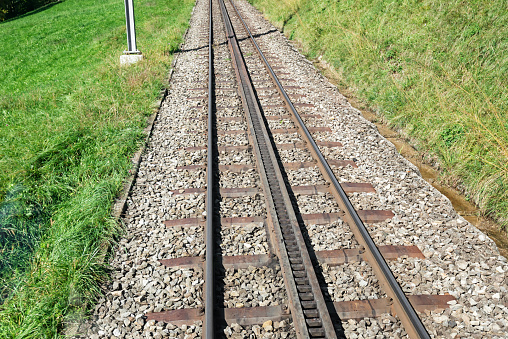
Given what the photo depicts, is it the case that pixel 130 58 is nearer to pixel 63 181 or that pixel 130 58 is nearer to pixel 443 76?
pixel 63 181

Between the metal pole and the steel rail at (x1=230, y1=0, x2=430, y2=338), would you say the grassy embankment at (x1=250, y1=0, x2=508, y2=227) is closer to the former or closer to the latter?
the steel rail at (x1=230, y1=0, x2=430, y2=338)

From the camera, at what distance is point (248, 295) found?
11.3 feet

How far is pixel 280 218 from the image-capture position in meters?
Answer: 4.31

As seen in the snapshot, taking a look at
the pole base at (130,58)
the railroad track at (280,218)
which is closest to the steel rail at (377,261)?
the railroad track at (280,218)

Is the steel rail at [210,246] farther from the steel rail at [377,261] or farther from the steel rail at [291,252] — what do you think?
the steel rail at [377,261]

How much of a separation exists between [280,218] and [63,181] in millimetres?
3446

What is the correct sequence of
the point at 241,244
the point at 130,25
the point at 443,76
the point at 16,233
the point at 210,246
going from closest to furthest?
the point at 210,246 → the point at 241,244 → the point at 16,233 → the point at 443,76 → the point at 130,25

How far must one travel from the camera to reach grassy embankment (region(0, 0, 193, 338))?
11.2ft

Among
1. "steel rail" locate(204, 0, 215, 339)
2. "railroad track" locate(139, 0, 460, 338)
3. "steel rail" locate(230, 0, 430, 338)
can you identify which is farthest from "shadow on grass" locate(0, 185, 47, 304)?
"steel rail" locate(230, 0, 430, 338)

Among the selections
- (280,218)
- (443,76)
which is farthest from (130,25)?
(280,218)

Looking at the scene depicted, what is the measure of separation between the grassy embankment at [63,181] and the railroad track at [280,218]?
921 millimetres

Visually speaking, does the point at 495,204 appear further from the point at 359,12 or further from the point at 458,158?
the point at 359,12

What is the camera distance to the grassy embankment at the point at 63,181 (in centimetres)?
342

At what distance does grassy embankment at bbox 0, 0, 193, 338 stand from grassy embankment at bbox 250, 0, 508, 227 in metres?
5.18
